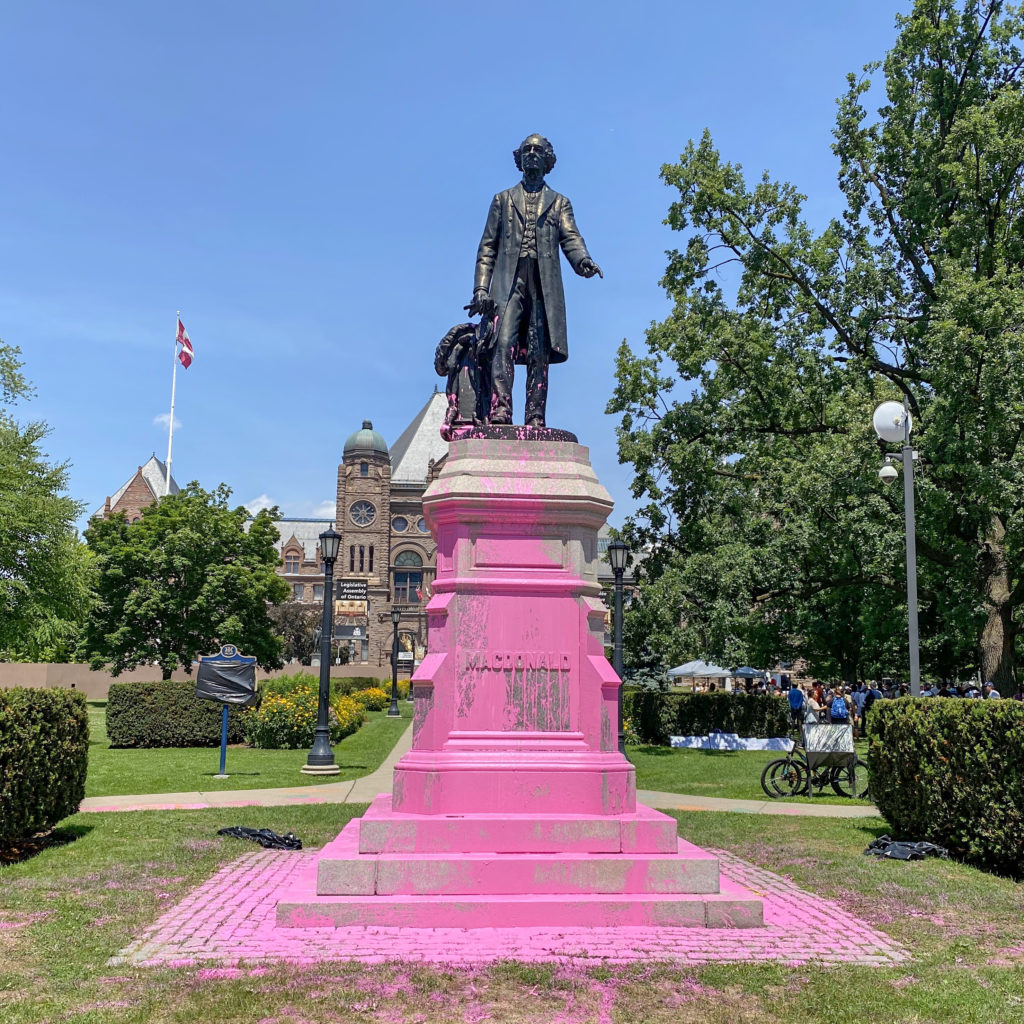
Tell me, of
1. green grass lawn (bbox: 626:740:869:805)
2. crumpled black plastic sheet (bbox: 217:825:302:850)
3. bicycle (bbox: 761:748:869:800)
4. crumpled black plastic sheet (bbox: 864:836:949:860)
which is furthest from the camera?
green grass lawn (bbox: 626:740:869:805)

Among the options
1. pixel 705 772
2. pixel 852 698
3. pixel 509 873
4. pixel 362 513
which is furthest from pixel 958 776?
pixel 362 513

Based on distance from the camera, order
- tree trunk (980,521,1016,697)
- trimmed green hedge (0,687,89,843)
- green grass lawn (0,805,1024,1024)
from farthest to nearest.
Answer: tree trunk (980,521,1016,697) < trimmed green hedge (0,687,89,843) < green grass lawn (0,805,1024,1024)

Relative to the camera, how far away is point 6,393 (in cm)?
3031

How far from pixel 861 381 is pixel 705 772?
10.9 metres

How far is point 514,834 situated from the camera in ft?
21.4

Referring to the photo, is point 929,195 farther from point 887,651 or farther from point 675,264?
point 887,651

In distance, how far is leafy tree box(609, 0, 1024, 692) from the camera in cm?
2019

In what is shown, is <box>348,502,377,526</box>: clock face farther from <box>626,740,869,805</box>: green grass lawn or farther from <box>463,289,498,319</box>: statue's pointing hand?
<box>463,289,498,319</box>: statue's pointing hand

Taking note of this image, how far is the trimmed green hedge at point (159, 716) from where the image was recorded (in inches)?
955

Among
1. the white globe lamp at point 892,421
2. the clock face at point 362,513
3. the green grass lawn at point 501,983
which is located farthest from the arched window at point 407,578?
the green grass lawn at point 501,983

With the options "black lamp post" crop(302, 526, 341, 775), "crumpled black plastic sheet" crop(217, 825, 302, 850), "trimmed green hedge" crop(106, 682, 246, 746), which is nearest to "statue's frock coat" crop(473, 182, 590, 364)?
"crumpled black plastic sheet" crop(217, 825, 302, 850)

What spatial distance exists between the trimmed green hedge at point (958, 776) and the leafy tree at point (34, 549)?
23.5 metres

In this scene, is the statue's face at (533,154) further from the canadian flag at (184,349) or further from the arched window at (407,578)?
the arched window at (407,578)

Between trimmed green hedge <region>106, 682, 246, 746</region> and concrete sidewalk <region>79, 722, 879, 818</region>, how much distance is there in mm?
9743
